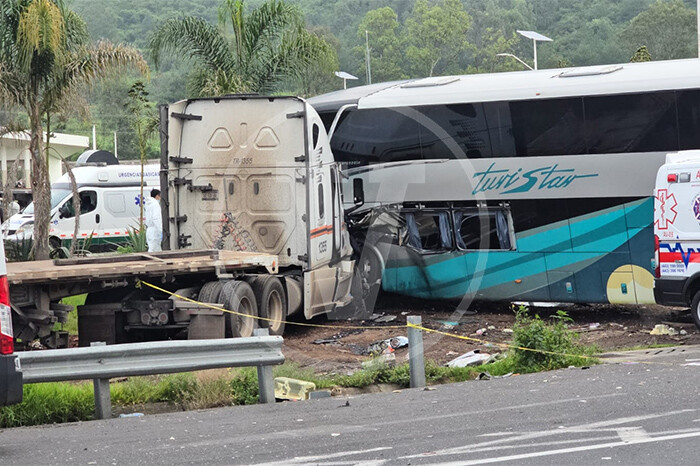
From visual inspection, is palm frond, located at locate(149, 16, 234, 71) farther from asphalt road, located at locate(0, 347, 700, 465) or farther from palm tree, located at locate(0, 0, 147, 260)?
asphalt road, located at locate(0, 347, 700, 465)

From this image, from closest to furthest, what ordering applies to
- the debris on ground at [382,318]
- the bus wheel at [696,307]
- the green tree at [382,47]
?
the bus wheel at [696,307], the debris on ground at [382,318], the green tree at [382,47]

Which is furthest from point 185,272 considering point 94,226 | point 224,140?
point 94,226

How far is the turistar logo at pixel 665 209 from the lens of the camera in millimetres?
14922

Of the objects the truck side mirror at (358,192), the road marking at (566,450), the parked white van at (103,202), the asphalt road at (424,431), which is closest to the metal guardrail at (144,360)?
the asphalt road at (424,431)

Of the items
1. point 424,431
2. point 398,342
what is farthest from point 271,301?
point 424,431

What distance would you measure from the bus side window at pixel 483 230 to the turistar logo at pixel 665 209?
11.8ft

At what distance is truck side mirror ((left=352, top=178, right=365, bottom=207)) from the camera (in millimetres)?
18938

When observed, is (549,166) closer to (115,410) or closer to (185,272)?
(185,272)

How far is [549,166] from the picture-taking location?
705 inches

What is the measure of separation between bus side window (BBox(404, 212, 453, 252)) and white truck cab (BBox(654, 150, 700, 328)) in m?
4.43

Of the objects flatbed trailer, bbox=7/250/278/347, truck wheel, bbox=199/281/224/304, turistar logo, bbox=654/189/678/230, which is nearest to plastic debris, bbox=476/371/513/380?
flatbed trailer, bbox=7/250/278/347

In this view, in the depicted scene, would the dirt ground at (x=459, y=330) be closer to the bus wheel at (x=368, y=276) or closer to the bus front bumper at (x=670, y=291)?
the bus wheel at (x=368, y=276)

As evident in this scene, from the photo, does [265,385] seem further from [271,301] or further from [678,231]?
[678,231]

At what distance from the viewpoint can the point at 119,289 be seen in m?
13.9
